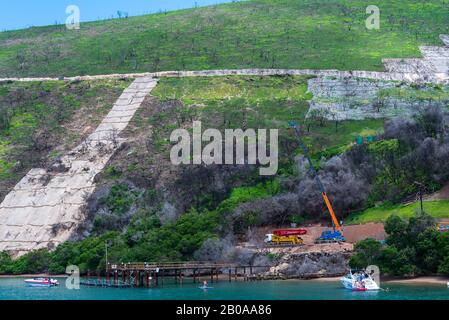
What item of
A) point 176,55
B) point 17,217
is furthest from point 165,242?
point 176,55

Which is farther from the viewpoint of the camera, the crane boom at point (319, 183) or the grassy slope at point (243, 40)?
the grassy slope at point (243, 40)

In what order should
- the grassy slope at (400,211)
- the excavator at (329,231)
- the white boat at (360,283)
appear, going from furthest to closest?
the excavator at (329,231) < the grassy slope at (400,211) < the white boat at (360,283)

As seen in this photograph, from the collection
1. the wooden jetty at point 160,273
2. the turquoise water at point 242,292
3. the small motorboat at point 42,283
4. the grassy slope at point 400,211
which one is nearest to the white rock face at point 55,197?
the wooden jetty at point 160,273

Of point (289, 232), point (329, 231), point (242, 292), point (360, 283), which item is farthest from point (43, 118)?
point (360, 283)

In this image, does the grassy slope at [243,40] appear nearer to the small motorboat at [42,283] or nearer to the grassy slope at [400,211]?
the grassy slope at [400,211]

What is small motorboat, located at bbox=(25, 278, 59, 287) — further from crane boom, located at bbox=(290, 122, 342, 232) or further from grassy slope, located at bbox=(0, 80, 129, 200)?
grassy slope, located at bbox=(0, 80, 129, 200)

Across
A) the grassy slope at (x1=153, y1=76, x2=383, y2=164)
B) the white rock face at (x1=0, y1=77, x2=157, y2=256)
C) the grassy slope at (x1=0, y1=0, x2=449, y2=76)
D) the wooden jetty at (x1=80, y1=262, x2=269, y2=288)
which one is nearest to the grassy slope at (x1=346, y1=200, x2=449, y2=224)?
the wooden jetty at (x1=80, y1=262, x2=269, y2=288)

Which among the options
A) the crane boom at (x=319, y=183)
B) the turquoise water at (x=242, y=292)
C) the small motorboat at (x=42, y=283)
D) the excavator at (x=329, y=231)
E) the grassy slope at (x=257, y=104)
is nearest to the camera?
the turquoise water at (x=242, y=292)
